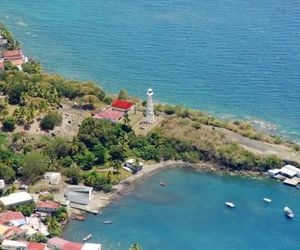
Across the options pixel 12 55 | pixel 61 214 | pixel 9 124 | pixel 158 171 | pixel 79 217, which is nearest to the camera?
pixel 61 214

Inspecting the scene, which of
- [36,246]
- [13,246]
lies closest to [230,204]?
[36,246]

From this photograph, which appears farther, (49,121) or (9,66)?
(9,66)

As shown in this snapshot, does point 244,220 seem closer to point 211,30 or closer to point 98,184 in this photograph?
point 98,184

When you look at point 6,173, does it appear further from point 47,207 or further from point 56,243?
point 56,243

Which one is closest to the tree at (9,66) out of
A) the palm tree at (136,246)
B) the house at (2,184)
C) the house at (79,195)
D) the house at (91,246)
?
the house at (2,184)

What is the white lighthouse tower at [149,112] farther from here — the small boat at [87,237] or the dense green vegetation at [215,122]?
the small boat at [87,237]

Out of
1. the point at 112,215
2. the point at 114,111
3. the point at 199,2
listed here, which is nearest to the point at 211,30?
the point at 199,2
